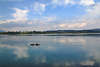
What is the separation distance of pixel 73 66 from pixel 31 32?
518 ft

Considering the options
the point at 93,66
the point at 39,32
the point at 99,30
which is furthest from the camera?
the point at 99,30

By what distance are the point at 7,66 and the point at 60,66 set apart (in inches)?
213

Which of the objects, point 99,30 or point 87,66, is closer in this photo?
point 87,66

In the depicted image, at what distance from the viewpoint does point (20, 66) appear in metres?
9.71

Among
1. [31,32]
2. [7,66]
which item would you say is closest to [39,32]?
[31,32]

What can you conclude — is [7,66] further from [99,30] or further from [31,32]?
[99,30]

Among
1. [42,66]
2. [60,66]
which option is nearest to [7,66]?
[42,66]

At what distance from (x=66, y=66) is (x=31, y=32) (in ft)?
517

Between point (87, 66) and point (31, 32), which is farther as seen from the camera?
point (31, 32)

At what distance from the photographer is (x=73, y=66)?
968cm

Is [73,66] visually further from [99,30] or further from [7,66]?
[99,30]

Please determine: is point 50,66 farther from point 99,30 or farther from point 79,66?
point 99,30

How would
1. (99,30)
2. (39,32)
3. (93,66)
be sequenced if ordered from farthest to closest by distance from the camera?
(99,30)
(39,32)
(93,66)

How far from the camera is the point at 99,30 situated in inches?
7121
